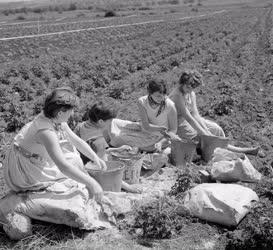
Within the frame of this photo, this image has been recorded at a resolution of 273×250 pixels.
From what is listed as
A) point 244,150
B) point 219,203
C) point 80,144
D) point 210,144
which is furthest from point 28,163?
point 244,150

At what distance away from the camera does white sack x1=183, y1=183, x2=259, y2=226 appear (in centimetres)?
423

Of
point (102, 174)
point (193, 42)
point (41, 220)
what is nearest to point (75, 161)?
point (102, 174)

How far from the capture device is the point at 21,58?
16594 millimetres

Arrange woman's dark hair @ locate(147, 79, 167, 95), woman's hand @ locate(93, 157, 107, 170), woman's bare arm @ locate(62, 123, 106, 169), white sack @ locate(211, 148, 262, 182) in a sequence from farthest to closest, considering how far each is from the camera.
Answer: woman's dark hair @ locate(147, 79, 167, 95) < white sack @ locate(211, 148, 262, 182) < woman's hand @ locate(93, 157, 107, 170) < woman's bare arm @ locate(62, 123, 106, 169)

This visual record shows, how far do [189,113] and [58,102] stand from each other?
241 cm

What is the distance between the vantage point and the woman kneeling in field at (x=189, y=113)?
567 centimetres

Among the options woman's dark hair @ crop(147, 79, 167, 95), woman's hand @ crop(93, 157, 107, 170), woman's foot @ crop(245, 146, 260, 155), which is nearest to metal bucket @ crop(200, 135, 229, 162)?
Result: woman's foot @ crop(245, 146, 260, 155)

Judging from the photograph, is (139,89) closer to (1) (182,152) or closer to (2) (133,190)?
(1) (182,152)

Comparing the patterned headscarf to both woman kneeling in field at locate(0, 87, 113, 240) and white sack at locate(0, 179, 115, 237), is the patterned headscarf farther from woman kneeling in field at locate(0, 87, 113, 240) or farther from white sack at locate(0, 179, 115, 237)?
white sack at locate(0, 179, 115, 237)

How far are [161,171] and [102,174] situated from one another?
1291 millimetres

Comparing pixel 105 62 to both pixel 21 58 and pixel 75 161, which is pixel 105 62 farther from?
pixel 75 161

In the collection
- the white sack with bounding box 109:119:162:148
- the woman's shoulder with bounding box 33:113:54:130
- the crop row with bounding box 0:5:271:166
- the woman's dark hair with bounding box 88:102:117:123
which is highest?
the woman's shoulder with bounding box 33:113:54:130

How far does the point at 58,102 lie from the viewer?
150 inches

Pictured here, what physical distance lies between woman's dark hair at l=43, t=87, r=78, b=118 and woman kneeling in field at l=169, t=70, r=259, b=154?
216cm
